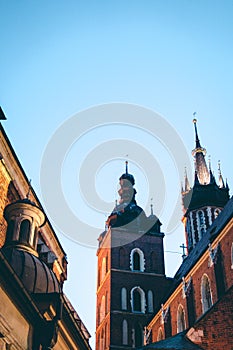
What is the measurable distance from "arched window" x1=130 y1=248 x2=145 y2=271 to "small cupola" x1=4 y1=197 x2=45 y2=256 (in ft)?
74.4

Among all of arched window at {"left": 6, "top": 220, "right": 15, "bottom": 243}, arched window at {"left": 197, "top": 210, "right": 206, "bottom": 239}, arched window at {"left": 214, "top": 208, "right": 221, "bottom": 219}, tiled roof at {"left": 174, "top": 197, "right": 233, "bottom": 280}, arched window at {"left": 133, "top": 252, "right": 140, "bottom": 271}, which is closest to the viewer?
arched window at {"left": 6, "top": 220, "right": 15, "bottom": 243}

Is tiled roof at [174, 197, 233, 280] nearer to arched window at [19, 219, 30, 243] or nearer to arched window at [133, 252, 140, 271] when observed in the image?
arched window at [133, 252, 140, 271]

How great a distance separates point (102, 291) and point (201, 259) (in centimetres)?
1497

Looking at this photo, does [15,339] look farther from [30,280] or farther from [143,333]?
[143,333]

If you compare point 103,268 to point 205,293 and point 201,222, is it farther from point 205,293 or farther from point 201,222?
point 205,293

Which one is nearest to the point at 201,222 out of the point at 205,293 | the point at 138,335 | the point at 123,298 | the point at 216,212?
the point at 216,212

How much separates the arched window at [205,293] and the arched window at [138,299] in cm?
1127

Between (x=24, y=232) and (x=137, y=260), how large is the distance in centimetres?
2460

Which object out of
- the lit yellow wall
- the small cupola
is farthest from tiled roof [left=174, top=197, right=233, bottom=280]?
the lit yellow wall

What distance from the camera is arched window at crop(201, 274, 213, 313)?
1017 inches

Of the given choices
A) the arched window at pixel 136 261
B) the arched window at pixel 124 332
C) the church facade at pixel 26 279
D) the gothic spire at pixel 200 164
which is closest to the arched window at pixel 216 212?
the gothic spire at pixel 200 164

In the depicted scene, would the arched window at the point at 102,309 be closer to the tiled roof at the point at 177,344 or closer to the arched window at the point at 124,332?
the arched window at the point at 124,332

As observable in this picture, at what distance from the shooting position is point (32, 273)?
492 inches

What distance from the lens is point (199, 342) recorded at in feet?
60.7
